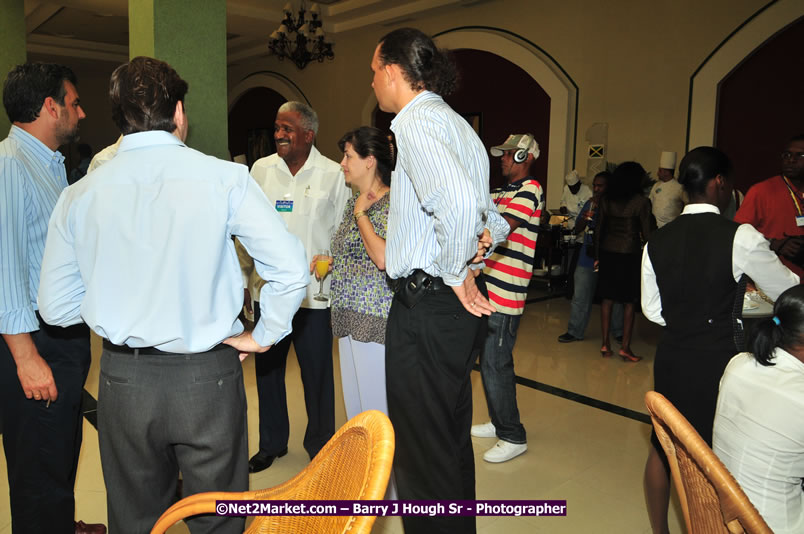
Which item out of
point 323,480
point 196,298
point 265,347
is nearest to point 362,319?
point 265,347

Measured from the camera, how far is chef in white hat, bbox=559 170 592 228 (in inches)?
A: 286

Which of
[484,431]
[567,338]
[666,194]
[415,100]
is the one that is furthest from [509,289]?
[666,194]

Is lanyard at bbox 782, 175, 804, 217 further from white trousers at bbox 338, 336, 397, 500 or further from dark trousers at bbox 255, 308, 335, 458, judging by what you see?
dark trousers at bbox 255, 308, 335, 458

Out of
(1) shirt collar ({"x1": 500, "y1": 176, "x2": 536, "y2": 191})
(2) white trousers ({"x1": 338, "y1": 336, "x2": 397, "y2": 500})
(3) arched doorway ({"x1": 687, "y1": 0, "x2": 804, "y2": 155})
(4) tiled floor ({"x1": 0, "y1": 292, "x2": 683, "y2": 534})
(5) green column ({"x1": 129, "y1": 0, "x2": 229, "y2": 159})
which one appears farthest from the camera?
(3) arched doorway ({"x1": 687, "y1": 0, "x2": 804, "y2": 155})

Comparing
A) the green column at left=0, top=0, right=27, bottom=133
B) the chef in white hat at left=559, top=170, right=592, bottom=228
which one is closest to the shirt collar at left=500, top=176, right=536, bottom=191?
the chef in white hat at left=559, top=170, right=592, bottom=228

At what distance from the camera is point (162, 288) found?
Answer: 4.36ft

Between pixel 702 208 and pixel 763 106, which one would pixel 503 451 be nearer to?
pixel 702 208

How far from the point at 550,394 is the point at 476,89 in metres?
6.31

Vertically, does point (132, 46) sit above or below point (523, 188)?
above

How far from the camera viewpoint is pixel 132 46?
318 centimetres

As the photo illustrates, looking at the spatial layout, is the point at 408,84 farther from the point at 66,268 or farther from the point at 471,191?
the point at 66,268

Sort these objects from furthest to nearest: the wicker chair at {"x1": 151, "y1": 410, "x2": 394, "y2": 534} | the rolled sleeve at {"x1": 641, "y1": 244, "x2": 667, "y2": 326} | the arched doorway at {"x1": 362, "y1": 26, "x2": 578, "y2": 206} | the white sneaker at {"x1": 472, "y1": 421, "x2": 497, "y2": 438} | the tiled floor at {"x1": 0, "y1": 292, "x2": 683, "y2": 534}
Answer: the arched doorway at {"x1": 362, "y1": 26, "x2": 578, "y2": 206} → the white sneaker at {"x1": 472, "y1": 421, "x2": 497, "y2": 438} → the tiled floor at {"x1": 0, "y1": 292, "x2": 683, "y2": 534} → the rolled sleeve at {"x1": 641, "y1": 244, "x2": 667, "y2": 326} → the wicker chair at {"x1": 151, "y1": 410, "x2": 394, "y2": 534}

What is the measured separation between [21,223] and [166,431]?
0.87 metres

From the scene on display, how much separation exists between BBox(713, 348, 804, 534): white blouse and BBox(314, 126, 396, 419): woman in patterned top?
3.86 ft
